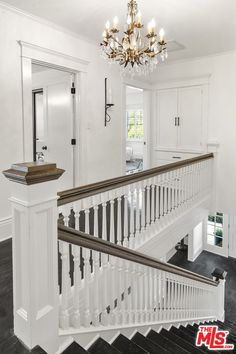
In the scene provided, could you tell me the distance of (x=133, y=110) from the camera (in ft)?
37.2

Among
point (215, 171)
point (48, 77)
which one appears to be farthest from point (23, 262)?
point (215, 171)

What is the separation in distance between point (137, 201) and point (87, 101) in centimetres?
207

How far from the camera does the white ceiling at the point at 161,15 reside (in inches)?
120

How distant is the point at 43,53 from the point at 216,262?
6.53 meters

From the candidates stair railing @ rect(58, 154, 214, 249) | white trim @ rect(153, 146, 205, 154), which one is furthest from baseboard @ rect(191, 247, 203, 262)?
white trim @ rect(153, 146, 205, 154)

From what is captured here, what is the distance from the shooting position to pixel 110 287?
6.81ft

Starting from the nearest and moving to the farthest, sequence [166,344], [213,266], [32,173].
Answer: [32,173] < [166,344] < [213,266]

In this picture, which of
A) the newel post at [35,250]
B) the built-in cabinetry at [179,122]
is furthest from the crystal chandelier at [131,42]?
the built-in cabinetry at [179,122]

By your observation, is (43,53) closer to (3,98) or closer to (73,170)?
(3,98)

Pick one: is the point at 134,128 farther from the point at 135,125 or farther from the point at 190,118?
the point at 190,118

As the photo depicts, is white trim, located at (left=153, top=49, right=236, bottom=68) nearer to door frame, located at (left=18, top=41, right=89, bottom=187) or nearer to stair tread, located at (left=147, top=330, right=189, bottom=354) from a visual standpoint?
door frame, located at (left=18, top=41, right=89, bottom=187)

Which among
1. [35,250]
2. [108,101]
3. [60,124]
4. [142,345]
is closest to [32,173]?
[35,250]

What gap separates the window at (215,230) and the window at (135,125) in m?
5.00

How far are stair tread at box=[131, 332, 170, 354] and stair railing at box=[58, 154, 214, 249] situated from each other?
0.78 meters
